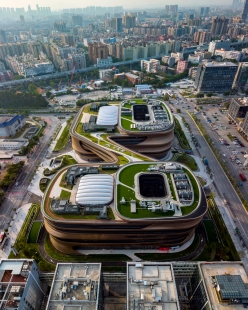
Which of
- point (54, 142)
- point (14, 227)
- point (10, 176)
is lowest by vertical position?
point (54, 142)

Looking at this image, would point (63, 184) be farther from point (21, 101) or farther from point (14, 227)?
point (21, 101)

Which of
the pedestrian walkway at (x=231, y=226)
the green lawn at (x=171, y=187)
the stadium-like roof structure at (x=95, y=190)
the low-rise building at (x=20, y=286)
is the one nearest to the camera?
the low-rise building at (x=20, y=286)

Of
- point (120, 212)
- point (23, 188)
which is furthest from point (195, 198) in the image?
point (23, 188)

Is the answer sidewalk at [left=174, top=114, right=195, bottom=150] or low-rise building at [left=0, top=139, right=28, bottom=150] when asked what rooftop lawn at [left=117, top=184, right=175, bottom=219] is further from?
low-rise building at [left=0, top=139, right=28, bottom=150]

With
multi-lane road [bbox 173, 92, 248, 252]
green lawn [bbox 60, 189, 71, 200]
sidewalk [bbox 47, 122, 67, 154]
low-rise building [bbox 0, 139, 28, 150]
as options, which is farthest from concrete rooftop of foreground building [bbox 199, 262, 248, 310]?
low-rise building [bbox 0, 139, 28, 150]

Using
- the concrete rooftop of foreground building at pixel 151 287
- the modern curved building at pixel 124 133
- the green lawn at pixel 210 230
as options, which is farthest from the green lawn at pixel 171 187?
the modern curved building at pixel 124 133

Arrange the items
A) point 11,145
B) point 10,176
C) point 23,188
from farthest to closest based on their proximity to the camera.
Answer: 1. point 11,145
2. point 10,176
3. point 23,188

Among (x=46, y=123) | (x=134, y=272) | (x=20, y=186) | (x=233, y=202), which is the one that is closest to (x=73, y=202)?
(x=134, y=272)

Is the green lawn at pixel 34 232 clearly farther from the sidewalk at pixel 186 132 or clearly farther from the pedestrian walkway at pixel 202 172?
the sidewalk at pixel 186 132
